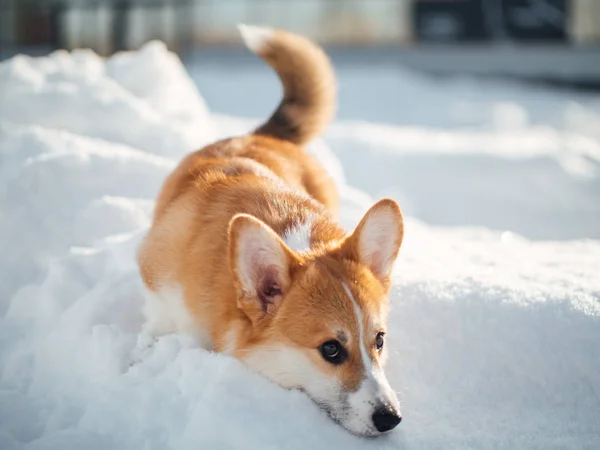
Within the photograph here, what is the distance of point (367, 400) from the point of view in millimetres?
2027

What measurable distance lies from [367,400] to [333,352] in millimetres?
185

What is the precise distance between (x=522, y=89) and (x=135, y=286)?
9.15 m

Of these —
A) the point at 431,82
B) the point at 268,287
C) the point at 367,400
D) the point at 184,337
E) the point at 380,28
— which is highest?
the point at 268,287

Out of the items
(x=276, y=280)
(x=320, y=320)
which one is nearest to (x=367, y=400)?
(x=320, y=320)

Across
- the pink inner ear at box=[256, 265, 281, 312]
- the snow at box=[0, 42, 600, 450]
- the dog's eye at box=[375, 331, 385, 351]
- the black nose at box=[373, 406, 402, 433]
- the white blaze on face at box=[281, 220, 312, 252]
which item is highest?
the white blaze on face at box=[281, 220, 312, 252]

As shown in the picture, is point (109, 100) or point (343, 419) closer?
point (343, 419)

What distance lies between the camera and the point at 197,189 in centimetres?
271

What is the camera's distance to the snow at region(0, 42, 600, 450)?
215cm

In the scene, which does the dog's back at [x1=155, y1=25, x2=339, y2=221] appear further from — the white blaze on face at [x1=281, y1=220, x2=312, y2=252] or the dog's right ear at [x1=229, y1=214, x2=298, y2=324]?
the dog's right ear at [x1=229, y1=214, x2=298, y2=324]

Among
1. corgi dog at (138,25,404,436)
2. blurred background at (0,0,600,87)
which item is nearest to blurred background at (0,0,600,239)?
blurred background at (0,0,600,87)

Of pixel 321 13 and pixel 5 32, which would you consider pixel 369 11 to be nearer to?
pixel 321 13

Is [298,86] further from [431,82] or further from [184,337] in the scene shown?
[431,82]

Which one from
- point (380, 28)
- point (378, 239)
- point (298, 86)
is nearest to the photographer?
point (378, 239)

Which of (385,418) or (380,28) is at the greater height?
(385,418)
